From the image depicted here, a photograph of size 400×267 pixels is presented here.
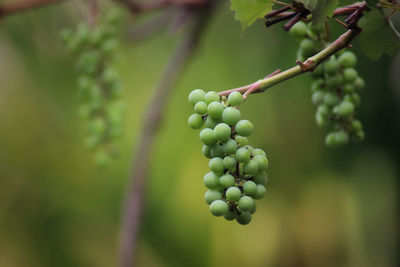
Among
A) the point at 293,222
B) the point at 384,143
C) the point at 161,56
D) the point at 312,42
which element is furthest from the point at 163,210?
the point at 312,42

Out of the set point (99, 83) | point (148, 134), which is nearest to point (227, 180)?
point (99, 83)

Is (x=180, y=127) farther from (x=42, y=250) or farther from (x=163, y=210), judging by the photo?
(x=42, y=250)

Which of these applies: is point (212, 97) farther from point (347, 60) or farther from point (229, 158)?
point (347, 60)

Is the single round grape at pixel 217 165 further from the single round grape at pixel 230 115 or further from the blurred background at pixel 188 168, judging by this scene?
the blurred background at pixel 188 168

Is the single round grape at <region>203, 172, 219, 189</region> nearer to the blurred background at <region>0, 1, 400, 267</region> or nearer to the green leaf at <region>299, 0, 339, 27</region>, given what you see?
the green leaf at <region>299, 0, 339, 27</region>

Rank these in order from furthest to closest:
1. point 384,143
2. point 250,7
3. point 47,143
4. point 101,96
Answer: point 47,143 → point 384,143 → point 101,96 → point 250,7

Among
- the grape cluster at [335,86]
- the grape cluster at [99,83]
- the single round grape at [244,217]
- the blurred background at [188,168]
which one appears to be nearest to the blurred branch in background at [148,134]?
the blurred background at [188,168]

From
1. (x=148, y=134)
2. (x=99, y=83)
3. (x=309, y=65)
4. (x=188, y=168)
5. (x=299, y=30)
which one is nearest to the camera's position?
(x=309, y=65)
